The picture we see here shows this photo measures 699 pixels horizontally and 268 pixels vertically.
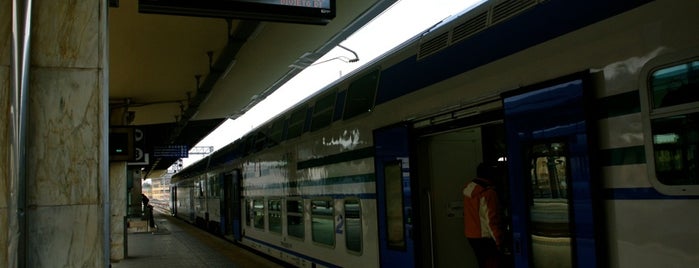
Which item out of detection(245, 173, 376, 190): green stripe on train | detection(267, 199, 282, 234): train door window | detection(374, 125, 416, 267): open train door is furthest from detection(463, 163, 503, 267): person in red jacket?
detection(267, 199, 282, 234): train door window

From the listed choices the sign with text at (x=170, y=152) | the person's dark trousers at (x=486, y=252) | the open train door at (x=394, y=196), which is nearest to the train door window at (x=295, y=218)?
the open train door at (x=394, y=196)

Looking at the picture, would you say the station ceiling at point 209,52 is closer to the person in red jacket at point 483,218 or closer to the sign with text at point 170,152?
the person in red jacket at point 483,218

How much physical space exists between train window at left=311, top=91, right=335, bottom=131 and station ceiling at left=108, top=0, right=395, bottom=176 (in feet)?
3.31

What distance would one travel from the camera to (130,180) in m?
21.0

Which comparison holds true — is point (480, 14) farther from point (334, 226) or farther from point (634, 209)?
point (334, 226)

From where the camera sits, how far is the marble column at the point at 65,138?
3141mm

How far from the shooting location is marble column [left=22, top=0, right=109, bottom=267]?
124 inches

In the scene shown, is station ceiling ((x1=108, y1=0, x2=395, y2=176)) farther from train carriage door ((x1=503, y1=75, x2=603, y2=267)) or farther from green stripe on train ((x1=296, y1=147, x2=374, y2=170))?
train carriage door ((x1=503, y1=75, x2=603, y2=267))

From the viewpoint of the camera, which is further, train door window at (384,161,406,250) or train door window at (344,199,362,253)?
train door window at (344,199,362,253)

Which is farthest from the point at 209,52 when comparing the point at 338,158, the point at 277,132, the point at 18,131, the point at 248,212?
the point at 18,131

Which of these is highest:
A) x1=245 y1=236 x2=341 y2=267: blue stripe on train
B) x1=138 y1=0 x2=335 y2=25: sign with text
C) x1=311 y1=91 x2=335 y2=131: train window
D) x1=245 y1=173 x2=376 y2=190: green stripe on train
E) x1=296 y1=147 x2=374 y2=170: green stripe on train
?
x1=138 y1=0 x2=335 y2=25: sign with text

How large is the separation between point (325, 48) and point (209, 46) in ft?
5.95

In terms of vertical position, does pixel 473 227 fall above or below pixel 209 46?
below

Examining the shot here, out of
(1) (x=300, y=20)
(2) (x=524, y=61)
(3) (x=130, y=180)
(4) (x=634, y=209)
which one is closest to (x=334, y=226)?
(1) (x=300, y=20)
